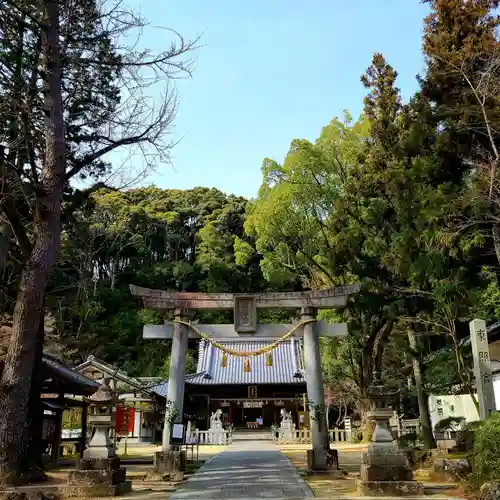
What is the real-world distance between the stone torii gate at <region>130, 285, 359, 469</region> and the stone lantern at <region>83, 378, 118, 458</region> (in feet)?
8.37

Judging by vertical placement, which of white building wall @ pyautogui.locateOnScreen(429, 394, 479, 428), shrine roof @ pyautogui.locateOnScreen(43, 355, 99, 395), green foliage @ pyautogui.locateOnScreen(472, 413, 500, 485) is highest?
shrine roof @ pyautogui.locateOnScreen(43, 355, 99, 395)

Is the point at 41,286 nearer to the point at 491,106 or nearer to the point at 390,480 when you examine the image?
the point at 390,480

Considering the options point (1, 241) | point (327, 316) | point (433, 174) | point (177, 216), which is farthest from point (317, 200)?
point (177, 216)

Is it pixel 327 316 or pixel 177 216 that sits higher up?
pixel 177 216

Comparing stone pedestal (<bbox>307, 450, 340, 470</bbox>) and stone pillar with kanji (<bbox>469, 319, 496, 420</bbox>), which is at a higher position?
stone pillar with kanji (<bbox>469, 319, 496, 420</bbox>)

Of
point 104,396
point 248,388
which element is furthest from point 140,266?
point 104,396

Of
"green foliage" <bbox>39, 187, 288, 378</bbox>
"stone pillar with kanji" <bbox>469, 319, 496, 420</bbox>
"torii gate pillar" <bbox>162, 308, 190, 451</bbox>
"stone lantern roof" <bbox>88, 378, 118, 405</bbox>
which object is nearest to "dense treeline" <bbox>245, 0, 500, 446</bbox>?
"stone pillar with kanji" <bbox>469, 319, 496, 420</bbox>

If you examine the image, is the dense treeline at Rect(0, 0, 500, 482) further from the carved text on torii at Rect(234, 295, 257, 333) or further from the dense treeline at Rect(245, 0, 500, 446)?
the carved text on torii at Rect(234, 295, 257, 333)

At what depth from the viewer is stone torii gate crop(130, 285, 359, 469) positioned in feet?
42.1

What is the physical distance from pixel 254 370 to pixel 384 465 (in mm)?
25583

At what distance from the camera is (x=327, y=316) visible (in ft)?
79.4

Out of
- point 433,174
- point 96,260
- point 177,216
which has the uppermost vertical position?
point 177,216

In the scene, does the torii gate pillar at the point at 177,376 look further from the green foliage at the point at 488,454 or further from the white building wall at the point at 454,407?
the white building wall at the point at 454,407

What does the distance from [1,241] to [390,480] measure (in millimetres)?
8825
